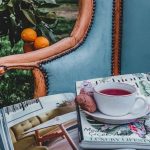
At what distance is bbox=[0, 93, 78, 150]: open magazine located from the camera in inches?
29.0

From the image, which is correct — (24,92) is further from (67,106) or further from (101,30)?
(67,106)

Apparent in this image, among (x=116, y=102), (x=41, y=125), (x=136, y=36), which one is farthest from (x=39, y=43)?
(x=116, y=102)

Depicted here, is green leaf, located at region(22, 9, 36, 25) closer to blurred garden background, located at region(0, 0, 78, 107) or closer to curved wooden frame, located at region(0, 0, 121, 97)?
blurred garden background, located at region(0, 0, 78, 107)

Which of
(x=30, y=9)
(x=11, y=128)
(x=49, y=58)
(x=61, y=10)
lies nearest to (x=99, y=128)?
(x=11, y=128)

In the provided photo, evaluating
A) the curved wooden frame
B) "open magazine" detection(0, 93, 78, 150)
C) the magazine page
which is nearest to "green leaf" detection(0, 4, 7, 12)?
the curved wooden frame

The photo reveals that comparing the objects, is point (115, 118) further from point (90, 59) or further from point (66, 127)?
point (90, 59)

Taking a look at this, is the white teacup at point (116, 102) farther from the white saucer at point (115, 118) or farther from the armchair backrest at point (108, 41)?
the armchair backrest at point (108, 41)

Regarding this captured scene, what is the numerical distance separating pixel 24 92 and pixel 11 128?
6.07 feet

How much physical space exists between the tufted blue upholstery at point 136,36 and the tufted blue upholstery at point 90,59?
0.05m

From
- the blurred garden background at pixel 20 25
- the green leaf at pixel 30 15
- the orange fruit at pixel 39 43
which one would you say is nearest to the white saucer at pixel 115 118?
the blurred garden background at pixel 20 25

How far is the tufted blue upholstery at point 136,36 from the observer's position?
1.29 meters

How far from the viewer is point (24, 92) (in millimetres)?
2672

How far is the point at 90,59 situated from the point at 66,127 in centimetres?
53

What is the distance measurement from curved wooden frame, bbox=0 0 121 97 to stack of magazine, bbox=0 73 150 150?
184 mm
